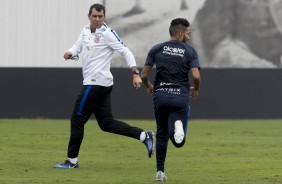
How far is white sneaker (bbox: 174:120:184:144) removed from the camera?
11.6 m

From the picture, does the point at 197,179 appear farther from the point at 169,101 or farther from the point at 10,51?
the point at 10,51

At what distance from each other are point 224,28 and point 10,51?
6.98m

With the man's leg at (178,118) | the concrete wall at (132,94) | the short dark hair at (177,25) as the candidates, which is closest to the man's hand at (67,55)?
the short dark hair at (177,25)

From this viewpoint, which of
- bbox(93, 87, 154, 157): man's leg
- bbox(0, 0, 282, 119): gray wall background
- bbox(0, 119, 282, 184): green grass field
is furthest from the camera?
bbox(0, 0, 282, 119): gray wall background

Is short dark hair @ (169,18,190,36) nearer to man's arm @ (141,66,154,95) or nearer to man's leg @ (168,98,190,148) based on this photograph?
man's arm @ (141,66,154,95)

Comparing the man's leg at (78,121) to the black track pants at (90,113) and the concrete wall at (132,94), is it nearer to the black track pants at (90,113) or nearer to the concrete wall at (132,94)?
the black track pants at (90,113)

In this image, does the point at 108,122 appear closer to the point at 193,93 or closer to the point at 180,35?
the point at 193,93

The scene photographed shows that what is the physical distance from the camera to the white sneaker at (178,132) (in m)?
11.6

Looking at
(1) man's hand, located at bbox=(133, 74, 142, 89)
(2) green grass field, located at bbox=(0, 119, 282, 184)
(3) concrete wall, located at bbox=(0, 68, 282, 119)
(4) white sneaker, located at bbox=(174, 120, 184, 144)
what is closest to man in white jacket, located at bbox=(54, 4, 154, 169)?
(2) green grass field, located at bbox=(0, 119, 282, 184)

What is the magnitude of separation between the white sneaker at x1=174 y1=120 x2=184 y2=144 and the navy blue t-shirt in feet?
1.30

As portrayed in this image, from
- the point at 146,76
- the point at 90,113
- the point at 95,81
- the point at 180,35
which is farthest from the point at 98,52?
the point at 180,35

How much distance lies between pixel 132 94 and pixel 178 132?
727 inches

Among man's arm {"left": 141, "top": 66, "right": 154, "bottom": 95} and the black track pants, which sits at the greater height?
man's arm {"left": 141, "top": 66, "right": 154, "bottom": 95}

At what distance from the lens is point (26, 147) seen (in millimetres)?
17562
